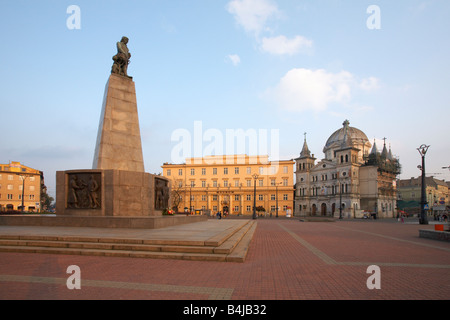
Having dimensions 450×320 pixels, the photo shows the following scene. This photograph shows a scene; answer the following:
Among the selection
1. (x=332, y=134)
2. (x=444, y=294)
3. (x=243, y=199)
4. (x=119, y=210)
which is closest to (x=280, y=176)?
(x=243, y=199)

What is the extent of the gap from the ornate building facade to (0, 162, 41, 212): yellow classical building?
227 feet

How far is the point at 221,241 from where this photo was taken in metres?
11.3

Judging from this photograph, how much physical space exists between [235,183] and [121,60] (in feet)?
218

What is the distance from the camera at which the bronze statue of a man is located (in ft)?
61.4

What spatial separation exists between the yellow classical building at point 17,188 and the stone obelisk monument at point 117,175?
60.9m

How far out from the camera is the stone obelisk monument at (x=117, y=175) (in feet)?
51.2

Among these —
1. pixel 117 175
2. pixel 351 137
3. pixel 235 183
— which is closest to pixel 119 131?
pixel 117 175

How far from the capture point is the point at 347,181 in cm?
8038

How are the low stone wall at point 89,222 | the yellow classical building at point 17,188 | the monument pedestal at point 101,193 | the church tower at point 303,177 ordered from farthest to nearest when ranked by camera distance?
the church tower at point 303,177, the yellow classical building at point 17,188, the monument pedestal at point 101,193, the low stone wall at point 89,222

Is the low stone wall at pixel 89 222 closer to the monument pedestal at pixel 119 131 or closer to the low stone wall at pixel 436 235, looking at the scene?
the monument pedestal at pixel 119 131

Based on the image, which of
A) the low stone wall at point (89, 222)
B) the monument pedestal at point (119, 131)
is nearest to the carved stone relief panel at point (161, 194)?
the monument pedestal at point (119, 131)

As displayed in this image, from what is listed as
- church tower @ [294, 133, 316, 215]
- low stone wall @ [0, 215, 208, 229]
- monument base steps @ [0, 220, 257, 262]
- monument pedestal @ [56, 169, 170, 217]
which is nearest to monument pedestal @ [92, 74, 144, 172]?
monument pedestal @ [56, 169, 170, 217]
